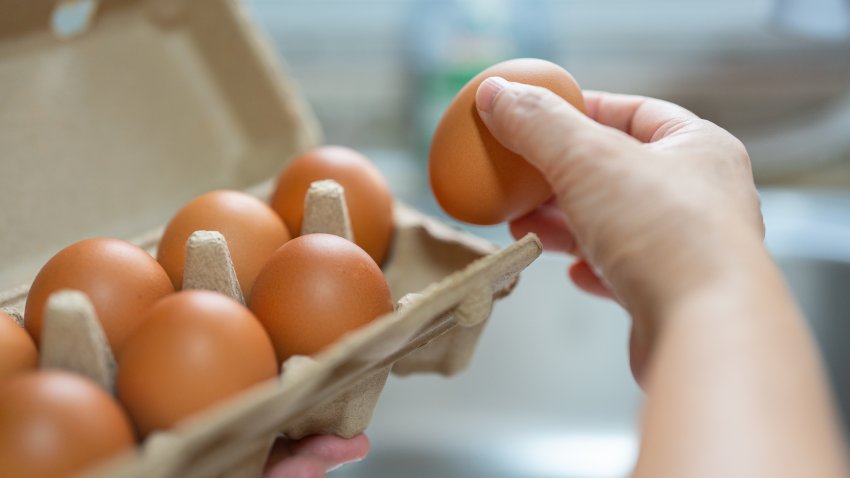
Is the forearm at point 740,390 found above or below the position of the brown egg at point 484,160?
below

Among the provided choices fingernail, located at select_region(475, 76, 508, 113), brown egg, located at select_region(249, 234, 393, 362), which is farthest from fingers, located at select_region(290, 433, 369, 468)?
fingernail, located at select_region(475, 76, 508, 113)

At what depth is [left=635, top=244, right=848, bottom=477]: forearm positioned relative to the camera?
52 cm

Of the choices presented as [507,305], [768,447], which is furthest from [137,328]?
[507,305]

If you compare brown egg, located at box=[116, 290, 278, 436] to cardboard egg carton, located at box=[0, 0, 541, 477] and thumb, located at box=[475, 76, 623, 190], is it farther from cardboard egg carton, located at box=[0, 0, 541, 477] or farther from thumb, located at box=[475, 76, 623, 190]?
thumb, located at box=[475, 76, 623, 190]

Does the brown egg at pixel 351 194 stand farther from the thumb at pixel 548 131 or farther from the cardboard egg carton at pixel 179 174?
the thumb at pixel 548 131

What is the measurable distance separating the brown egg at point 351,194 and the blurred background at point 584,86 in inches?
20.8

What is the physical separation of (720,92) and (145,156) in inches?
44.5

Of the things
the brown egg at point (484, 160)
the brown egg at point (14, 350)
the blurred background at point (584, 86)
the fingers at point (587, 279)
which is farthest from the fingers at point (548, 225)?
the brown egg at point (14, 350)

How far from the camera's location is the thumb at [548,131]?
66cm

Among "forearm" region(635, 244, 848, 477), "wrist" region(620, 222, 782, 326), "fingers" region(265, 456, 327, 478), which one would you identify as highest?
"wrist" region(620, 222, 782, 326)

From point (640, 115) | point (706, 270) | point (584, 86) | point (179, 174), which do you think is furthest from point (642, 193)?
point (584, 86)

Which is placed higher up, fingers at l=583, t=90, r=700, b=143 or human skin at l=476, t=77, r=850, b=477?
fingers at l=583, t=90, r=700, b=143

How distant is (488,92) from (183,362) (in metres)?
0.35

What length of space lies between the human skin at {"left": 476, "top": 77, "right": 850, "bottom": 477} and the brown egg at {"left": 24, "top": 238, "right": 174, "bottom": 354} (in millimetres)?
331
